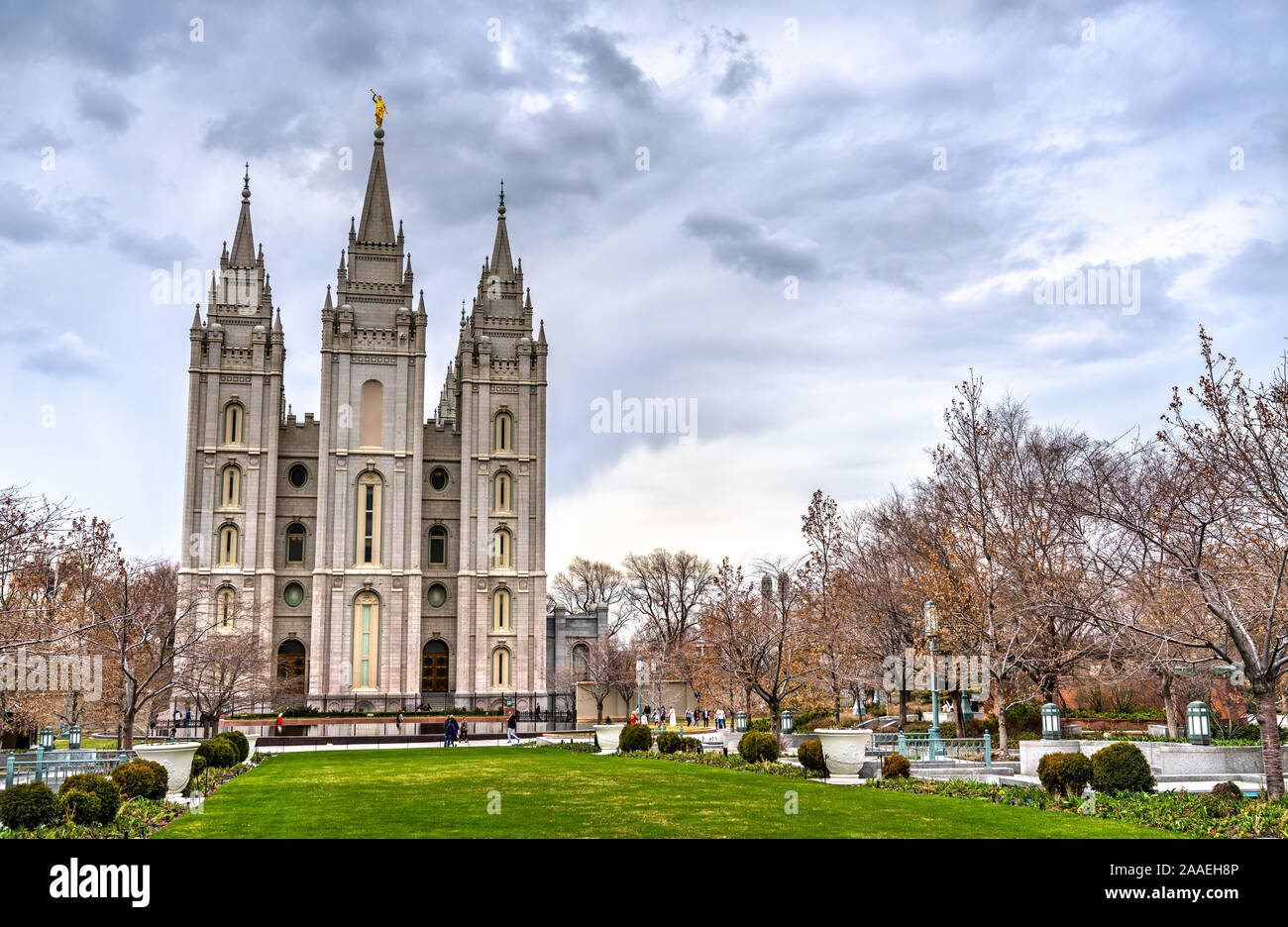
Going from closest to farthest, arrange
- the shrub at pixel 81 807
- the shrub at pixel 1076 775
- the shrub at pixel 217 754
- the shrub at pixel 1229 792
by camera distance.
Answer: the shrub at pixel 81 807
the shrub at pixel 1229 792
the shrub at pixel 1076 775
the shrub at pixel 217 754

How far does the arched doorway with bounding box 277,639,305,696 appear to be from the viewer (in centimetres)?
6131

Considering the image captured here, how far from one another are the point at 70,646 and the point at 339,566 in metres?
37.4

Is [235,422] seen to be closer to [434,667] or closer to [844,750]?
[434,667]

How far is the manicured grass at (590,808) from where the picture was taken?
47.1ft

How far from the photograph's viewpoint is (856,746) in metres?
23.4

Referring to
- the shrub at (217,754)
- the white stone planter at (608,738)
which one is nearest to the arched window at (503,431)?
the white stone planter at (608,738)

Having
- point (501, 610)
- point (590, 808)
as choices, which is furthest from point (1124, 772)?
point (501, 610)

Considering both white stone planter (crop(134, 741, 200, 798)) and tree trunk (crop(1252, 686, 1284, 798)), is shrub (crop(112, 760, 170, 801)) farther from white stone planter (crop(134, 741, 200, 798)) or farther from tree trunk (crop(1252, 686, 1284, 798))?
tree trunk (crop(1252, 686, 1284, 798))

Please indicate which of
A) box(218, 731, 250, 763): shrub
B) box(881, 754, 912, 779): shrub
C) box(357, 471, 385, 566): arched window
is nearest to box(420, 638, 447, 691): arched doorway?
box(357, 471, 385, 566): arched window

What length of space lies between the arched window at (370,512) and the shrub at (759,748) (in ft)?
136

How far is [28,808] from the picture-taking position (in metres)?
13.8

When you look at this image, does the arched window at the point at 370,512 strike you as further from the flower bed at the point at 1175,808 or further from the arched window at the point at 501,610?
the flower bed at the point at 1175,808

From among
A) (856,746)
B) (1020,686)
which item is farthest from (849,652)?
(856,746)
